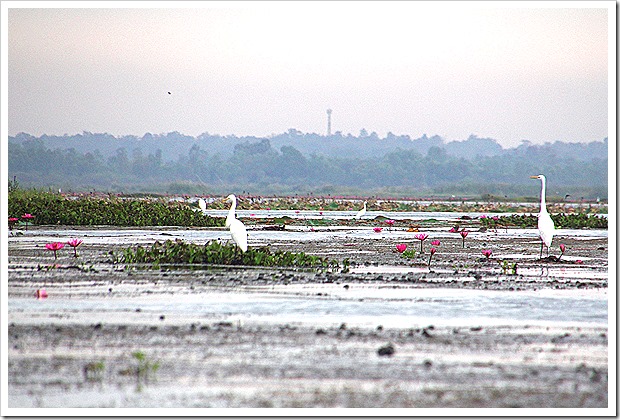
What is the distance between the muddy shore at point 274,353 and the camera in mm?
8109

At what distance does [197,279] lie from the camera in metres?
15.1

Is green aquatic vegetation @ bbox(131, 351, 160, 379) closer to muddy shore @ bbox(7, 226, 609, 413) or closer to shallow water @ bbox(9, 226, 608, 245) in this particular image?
muddy shore @ bbox(7, 226, 609, 413)

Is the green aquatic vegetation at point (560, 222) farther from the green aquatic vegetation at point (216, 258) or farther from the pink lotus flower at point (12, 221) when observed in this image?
the green aquatic vegetation at point (216, 258)

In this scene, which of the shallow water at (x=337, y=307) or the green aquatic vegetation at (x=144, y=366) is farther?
the shallow water at (x=337, y=307)

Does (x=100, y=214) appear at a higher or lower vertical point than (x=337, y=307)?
higher

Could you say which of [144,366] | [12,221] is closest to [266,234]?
[12,221]

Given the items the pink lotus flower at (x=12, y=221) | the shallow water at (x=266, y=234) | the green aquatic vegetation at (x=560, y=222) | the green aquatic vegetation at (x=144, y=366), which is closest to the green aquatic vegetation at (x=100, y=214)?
the shallow water at (x=266, y=234)

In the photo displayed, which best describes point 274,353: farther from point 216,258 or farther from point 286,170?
point 286,170

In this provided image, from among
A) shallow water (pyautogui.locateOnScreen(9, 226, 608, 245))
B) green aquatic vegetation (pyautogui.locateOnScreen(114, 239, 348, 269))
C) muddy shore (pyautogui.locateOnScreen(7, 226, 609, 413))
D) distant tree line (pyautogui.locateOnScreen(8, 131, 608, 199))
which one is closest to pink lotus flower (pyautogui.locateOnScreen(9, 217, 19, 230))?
shallow water (pyautogui.locateOnScreen(9, 226, 608, 245))

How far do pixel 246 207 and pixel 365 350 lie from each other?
41.9 meters

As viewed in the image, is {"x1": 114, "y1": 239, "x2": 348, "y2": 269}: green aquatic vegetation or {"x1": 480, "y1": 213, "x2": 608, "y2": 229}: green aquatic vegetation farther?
{"x1": 480, "y1": 213, "x2": 608, "y2": 229}: green aquatic vegetation

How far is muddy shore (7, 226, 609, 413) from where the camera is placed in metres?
8.11

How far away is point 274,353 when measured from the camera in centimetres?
951

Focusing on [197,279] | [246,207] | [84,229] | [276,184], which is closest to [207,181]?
[276,184]
